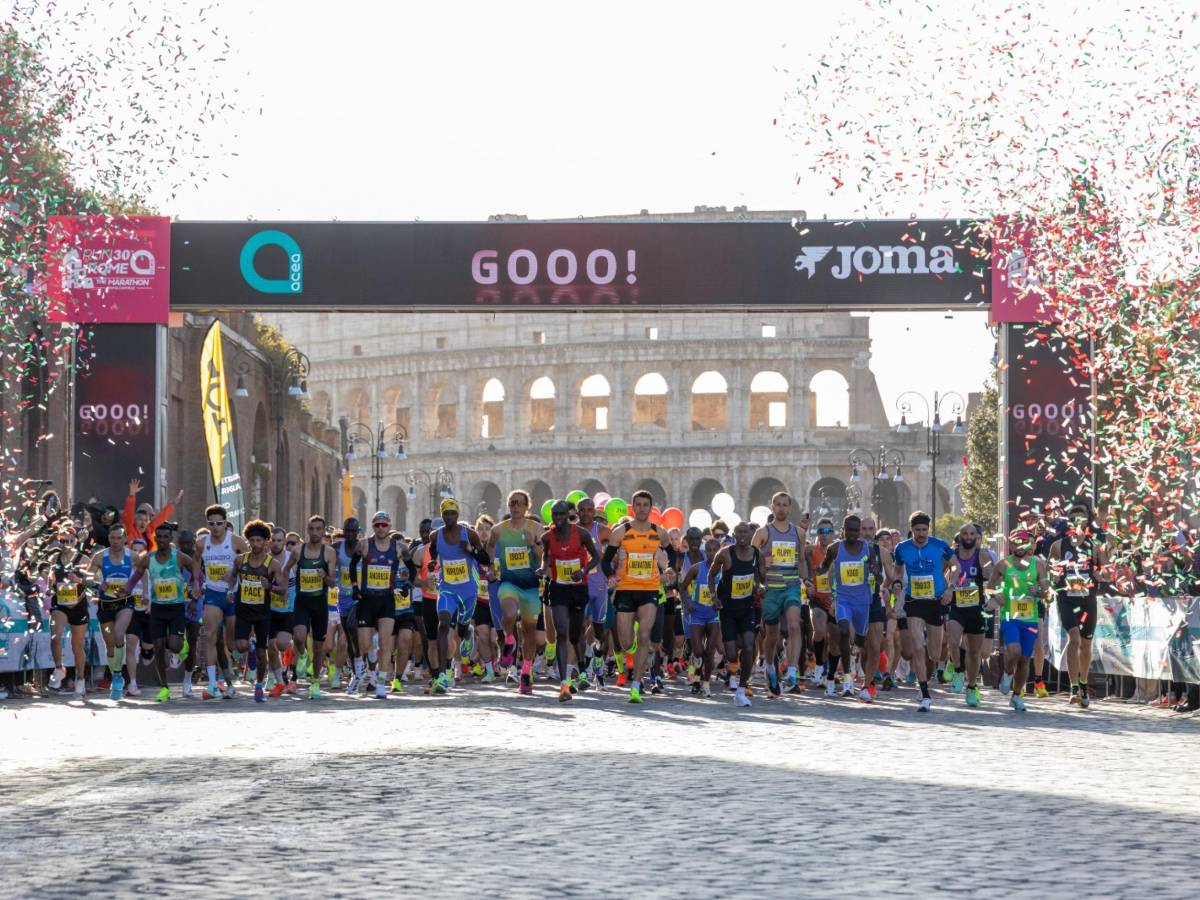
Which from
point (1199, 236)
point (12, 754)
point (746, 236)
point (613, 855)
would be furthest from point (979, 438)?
point (613, 855)

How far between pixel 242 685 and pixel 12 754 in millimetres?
9125

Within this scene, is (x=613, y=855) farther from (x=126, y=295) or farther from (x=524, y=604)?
(x=126, y=295)

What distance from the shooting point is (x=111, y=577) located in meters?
18.8

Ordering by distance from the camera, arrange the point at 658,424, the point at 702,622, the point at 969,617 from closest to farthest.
Result: 1. the point at 969,617
2. the point at 702,622
3. the point at 658,424

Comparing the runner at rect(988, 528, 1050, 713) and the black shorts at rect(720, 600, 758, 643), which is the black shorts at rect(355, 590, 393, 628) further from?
the runner at rect(988, 528, 1050, 713)

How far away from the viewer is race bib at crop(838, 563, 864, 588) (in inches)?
725

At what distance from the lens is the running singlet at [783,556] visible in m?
18.2

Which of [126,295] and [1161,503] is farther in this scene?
[126,295]

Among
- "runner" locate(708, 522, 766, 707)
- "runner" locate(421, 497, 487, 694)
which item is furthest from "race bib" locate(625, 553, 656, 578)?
"runner" locate(421, 497, 487, 694)

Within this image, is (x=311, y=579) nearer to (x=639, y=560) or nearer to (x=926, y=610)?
(x=639, y=560)

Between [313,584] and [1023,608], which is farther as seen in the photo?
[313,584]

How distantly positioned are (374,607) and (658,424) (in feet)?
287

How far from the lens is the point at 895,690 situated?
2131 centimetres

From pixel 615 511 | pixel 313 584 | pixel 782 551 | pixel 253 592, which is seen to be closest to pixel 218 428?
pixel 615 511
